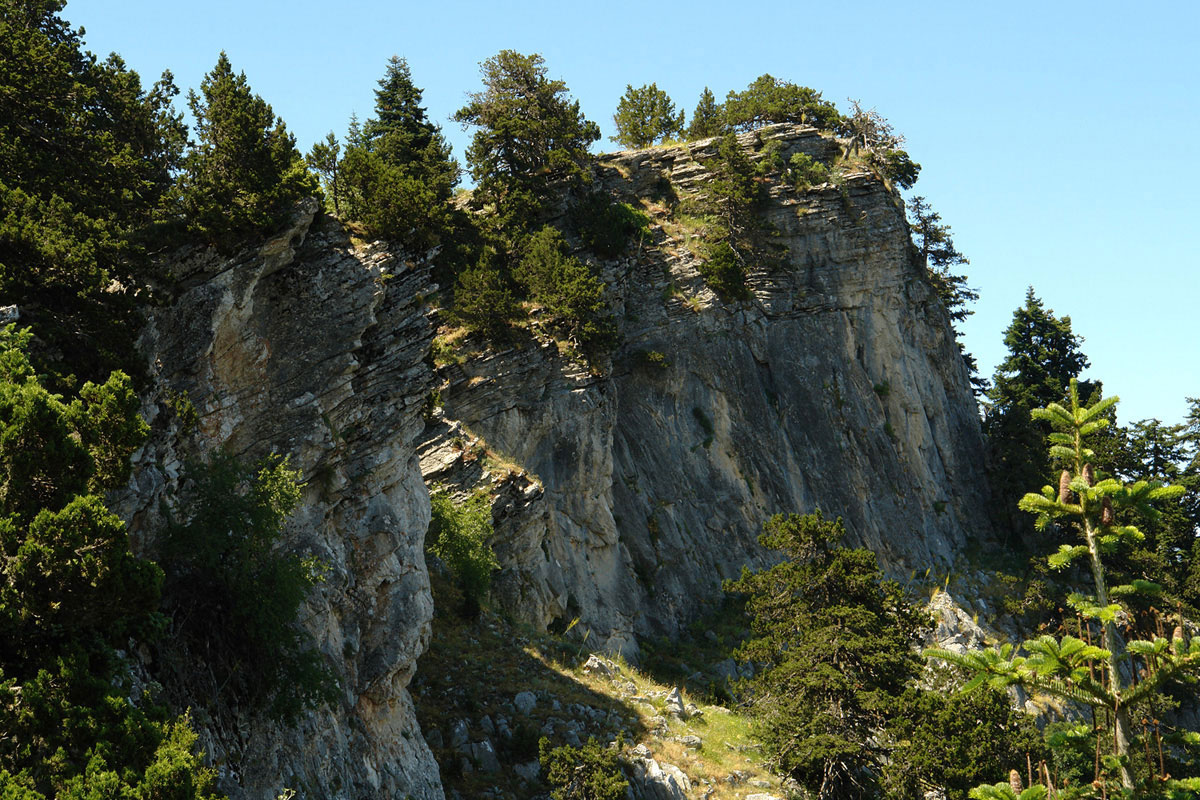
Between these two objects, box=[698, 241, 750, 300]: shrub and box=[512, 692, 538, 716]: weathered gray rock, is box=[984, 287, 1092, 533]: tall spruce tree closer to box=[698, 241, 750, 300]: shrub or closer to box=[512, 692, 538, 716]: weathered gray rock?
box=[698, 241, 750, 300]: shrub

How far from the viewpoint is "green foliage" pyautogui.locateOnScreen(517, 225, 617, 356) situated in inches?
1543

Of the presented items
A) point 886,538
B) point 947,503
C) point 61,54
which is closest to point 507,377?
point 61,54

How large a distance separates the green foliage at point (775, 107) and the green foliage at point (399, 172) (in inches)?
683

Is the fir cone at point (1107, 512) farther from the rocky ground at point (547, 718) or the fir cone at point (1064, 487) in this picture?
the rocky ground at point (547, 718)

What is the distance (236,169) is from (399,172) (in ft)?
33.0

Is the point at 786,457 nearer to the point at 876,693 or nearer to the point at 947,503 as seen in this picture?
the point at 947,503

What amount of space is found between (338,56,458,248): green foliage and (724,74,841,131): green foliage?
17.3 meters

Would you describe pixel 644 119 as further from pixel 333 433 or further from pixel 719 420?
pixel 333 433

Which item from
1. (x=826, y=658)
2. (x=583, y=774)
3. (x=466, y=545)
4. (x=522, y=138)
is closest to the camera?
(x=583, y=774)

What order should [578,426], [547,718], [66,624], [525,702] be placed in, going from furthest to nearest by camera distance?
1. [578,426]
2. [525,702]
3. [547,718]
4. [66,624]

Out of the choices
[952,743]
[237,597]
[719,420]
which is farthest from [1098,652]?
[719,420]

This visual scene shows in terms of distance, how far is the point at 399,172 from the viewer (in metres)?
33.5

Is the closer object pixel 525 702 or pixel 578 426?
pixel 525 702

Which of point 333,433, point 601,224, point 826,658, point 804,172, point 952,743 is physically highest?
point 804,172
